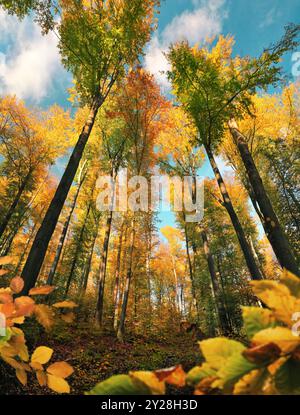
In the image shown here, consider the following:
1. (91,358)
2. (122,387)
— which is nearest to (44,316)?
(122,387)

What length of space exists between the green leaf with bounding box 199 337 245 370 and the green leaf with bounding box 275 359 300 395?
0.19ft

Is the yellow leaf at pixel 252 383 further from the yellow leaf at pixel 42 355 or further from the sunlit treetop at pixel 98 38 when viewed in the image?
the sunlit treetop at pixel 98 38

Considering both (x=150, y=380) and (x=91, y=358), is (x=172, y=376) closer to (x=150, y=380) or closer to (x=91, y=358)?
(x=150, y=380)

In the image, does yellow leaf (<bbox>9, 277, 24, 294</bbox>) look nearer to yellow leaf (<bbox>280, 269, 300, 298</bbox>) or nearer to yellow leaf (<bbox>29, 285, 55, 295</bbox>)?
yellow leaf (<bbox>29, 285, 55, 295</bbox>)

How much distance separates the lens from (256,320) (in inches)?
15.3

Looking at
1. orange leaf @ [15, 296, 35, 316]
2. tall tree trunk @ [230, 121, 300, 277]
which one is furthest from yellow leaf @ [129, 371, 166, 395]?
tall tree trunk @ [230, 121, 300, 277]

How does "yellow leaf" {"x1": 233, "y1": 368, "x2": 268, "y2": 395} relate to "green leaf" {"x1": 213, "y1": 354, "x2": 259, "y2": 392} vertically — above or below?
below

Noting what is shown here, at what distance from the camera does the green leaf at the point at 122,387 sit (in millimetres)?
335

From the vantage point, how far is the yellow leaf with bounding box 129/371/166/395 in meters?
0.33

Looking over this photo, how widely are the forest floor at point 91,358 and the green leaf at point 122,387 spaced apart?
2159 millimetres

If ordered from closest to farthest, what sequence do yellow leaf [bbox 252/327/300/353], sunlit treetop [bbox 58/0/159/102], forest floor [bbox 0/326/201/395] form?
yellow leaf [bbox 252/327/300/353] < forest floor [bbox 0/326/201/395] < sunlit treetop [bbox 58/0/159/102]

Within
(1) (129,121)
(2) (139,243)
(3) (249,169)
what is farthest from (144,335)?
(1) (129,121)

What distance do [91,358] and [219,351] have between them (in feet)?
22.0

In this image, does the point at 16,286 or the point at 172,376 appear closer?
the point at 172,376
